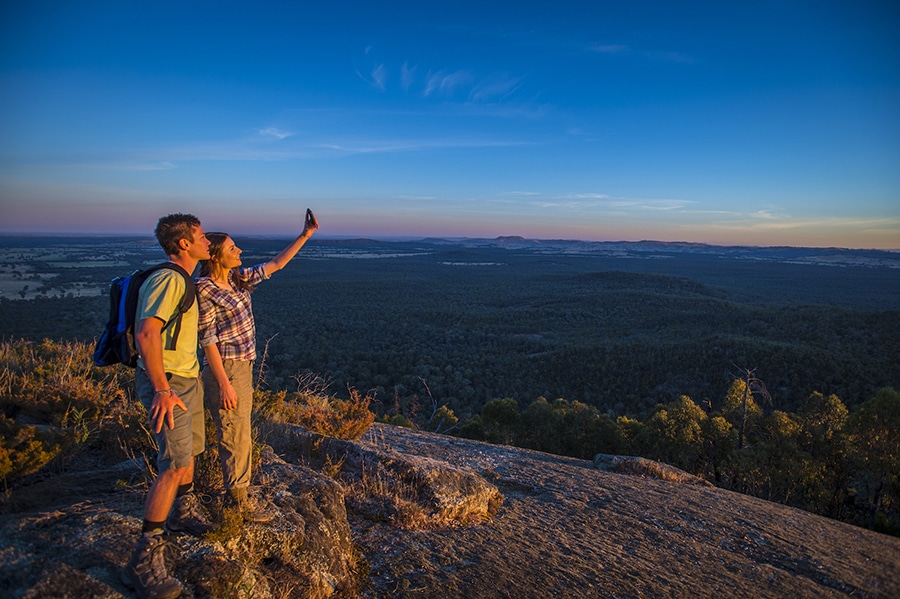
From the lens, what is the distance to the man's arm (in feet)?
7.20

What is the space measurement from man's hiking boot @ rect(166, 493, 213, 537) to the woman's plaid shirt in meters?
0.83

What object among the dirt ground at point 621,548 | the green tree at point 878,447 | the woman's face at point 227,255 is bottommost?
the green tree at point 878,447

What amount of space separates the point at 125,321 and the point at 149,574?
1.19 m

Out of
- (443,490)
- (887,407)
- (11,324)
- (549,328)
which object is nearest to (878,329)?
(549,328)

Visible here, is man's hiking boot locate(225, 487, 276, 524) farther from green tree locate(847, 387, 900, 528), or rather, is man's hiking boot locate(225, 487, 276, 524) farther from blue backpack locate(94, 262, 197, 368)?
green tree locate(847, 387, 900, 528)

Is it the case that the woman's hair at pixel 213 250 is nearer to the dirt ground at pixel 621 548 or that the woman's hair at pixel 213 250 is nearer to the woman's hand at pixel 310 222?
the woman's hand at pixel 310 222

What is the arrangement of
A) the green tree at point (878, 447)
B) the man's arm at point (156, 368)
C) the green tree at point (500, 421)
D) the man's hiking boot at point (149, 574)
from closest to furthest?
the man's hiking boot at point (149, 574) → the man's arm at point (156, 368) → the green tree at point (878, 447) → the green tree at point (500, 421)

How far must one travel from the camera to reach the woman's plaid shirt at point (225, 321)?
2.70 meters

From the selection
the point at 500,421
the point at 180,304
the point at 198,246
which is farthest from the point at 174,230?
the point at 500,421

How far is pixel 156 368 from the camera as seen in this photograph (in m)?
2.24

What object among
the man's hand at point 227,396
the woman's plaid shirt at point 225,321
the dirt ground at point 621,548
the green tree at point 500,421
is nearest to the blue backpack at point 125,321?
the woman's plaid shirt at point 225,321

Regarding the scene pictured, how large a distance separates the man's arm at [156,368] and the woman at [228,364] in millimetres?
359

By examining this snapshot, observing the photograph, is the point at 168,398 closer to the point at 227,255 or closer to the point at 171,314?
the point at 171,314

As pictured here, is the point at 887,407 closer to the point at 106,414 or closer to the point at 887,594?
the point at 887,594
